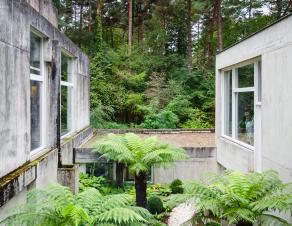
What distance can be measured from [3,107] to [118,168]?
19.7 feet

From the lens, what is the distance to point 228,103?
27.8 feet

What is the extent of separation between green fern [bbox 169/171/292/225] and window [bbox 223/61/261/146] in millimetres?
2626

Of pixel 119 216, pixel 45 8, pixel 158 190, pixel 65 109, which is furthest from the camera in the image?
pixel 158 190

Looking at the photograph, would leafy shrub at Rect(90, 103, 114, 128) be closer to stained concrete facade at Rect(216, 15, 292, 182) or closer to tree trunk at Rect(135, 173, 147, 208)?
tree trunk at Rect(135, 173, 147, 208)

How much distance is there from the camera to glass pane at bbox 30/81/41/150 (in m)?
6.33

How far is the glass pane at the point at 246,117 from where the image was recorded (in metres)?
6.91

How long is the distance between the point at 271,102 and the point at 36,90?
4.19 m

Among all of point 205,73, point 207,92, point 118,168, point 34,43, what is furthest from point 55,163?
point 205,73

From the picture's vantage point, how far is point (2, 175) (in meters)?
4.62

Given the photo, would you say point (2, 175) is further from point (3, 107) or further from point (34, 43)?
point (34, 43)

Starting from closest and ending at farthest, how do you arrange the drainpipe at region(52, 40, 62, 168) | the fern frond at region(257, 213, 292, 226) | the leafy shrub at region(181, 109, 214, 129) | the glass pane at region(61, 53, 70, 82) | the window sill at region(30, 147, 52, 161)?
the fern frond at region(257, 213, 292, 226) → the window sill at region(30, 147, 52, 161) → the drainpipe at region(52, 40, 62, 168) → the glass pane at region(61, 53, 70, 82) → the leafy shrub at region(181, 109, 214, 129)

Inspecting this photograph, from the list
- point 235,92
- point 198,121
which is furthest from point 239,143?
point 198,121

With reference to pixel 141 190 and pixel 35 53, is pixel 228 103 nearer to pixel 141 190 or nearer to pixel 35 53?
pixel 141 190

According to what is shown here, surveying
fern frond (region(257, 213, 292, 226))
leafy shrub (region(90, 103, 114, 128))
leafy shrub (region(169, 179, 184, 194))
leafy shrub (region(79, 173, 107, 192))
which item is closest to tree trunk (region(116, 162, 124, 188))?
leafy shrub (region(79, 173, 107, 192))
